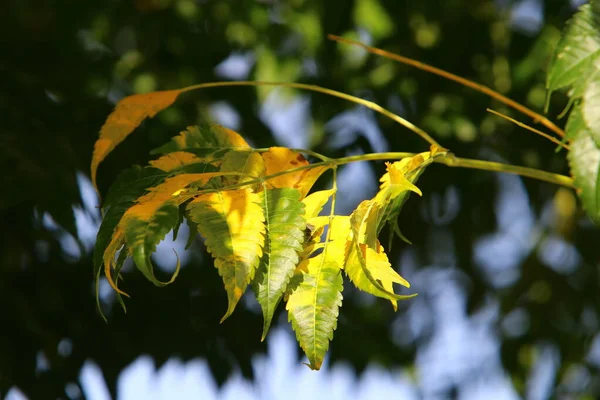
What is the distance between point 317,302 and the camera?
1.44ft

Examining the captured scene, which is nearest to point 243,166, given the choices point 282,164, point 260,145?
point 282,164

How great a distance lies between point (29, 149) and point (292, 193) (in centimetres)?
69

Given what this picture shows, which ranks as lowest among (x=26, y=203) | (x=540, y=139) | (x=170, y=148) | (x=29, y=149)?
(x=540, y=139)

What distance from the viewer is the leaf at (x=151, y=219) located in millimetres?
405

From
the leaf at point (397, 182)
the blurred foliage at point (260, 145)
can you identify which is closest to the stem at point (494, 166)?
the leaf at point (397, 182)

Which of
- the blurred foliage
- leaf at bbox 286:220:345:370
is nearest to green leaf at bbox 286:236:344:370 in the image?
leaf at bbox 286:220:345:370

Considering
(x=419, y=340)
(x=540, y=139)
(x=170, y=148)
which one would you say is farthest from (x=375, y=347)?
(x=170, y=148)

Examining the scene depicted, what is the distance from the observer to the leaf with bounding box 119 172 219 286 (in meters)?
0.41

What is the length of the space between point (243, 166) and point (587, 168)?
0.21 metres

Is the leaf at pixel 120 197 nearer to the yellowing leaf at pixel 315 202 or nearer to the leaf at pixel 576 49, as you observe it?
the yellowing leaf at pixel 315 202

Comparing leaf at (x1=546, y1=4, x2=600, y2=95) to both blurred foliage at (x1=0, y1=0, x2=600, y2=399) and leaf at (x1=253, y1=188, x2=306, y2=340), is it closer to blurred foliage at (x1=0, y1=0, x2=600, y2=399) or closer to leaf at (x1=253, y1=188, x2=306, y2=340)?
leaf at (x1=253, y1=188, x2=306, y2=340)

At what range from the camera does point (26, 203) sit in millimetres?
1139

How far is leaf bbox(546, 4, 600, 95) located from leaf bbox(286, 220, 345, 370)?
0.16m

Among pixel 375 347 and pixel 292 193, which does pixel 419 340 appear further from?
pixel 292 193
